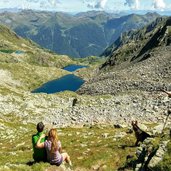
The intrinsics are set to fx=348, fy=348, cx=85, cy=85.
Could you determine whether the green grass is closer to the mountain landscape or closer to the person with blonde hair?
the mountain landscape

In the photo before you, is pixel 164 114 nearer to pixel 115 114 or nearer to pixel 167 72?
pixel 115 114

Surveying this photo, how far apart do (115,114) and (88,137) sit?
19.0 metres

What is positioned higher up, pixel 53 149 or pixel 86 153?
pixel 53 149

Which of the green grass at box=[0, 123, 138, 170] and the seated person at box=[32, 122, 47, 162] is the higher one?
the seated person at box=[32, 122, 47, 162]

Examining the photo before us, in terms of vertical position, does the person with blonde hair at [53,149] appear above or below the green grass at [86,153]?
above

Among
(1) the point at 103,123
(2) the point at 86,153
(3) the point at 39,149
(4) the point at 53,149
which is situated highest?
(4) the point at 53,149

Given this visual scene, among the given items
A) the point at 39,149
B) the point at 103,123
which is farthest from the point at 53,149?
the point at 103,123

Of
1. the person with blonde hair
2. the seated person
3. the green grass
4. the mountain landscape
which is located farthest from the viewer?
the green grass

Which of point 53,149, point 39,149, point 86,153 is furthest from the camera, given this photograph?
point 86,153

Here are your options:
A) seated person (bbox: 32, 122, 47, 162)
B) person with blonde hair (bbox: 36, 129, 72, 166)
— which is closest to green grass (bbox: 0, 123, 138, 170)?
person with blonde hair (bbox: 36, 129, 72, 166)

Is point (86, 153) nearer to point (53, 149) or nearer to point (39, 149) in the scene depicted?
point (39, 149)

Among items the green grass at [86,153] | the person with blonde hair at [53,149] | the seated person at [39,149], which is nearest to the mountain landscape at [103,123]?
the green grass at [86,153]

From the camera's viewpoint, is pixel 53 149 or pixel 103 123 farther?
pixel 103 123

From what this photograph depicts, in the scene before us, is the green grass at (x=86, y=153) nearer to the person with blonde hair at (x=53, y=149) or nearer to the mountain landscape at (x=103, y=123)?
the mountain landscape at (x=103, y=123)
